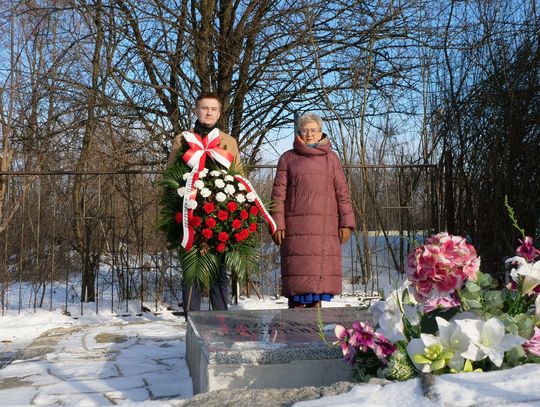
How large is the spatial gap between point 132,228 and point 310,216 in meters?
3.13

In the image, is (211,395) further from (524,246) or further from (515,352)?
(524,246)

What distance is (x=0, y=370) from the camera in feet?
12.5

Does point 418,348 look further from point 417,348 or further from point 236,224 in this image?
point 236,224

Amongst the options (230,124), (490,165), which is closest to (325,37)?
(230,124)

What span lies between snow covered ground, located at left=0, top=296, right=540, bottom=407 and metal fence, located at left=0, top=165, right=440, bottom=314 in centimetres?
61

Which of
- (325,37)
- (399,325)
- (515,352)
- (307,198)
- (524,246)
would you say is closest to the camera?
(515,352)

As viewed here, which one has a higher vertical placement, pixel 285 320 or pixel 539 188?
pixel 539 188

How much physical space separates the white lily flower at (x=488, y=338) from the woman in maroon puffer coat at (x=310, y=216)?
2.82 metres

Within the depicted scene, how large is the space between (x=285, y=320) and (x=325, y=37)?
4.62 m

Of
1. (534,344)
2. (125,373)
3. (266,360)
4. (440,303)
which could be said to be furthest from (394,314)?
(125,373)

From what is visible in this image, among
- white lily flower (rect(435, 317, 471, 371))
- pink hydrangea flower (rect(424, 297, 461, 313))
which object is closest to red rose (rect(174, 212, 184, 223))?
pink hydrangea flower (rect(424, 297, 461, 313))

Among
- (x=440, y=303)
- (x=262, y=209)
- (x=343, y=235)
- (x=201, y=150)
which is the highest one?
(x=201, y=150)

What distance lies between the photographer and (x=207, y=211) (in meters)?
4.50

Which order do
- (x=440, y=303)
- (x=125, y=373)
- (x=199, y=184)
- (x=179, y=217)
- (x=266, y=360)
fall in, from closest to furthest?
(x=440, y=303), (x=266, y=360), (x=125, y=373), (x=199, y=184), (x=179, y=217)
